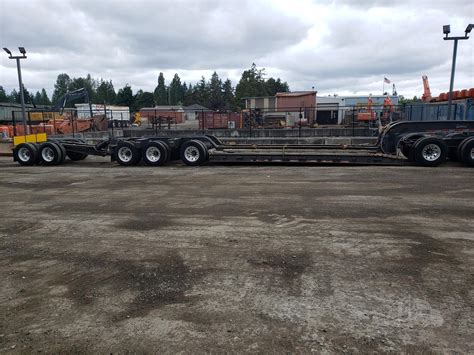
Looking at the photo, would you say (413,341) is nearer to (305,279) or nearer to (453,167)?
(305,279)

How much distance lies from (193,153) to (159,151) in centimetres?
135

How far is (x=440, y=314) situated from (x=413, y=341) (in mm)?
642

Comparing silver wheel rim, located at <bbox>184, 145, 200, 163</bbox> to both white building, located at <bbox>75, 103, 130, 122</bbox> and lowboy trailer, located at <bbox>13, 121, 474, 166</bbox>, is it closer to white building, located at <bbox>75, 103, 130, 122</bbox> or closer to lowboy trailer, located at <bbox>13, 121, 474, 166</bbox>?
lowboy trailer, located at <bbox>13, 121, 474, 166</bbox>

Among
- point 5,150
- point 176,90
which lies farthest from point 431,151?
point 176,90

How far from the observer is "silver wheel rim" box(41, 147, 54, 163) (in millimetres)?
17125

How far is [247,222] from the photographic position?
23.8ft

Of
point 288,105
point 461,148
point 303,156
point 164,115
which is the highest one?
point 288,105

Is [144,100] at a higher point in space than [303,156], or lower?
higher

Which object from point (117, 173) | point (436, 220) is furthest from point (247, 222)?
point (117, 173)

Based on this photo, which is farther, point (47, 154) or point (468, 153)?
point (47, 154)

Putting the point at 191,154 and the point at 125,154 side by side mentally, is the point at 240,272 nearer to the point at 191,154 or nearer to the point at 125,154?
the point at 191,154

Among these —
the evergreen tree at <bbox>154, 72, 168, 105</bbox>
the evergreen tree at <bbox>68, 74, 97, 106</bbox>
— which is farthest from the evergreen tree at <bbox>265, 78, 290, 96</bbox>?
the evergreen tree at <bbox>68, 74, 97, 106</bbox>

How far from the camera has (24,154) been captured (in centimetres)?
1730

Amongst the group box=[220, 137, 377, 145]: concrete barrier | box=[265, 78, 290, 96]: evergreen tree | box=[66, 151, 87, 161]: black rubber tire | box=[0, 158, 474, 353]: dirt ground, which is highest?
box=[265, 78, 290, 96]: evergreen tree
